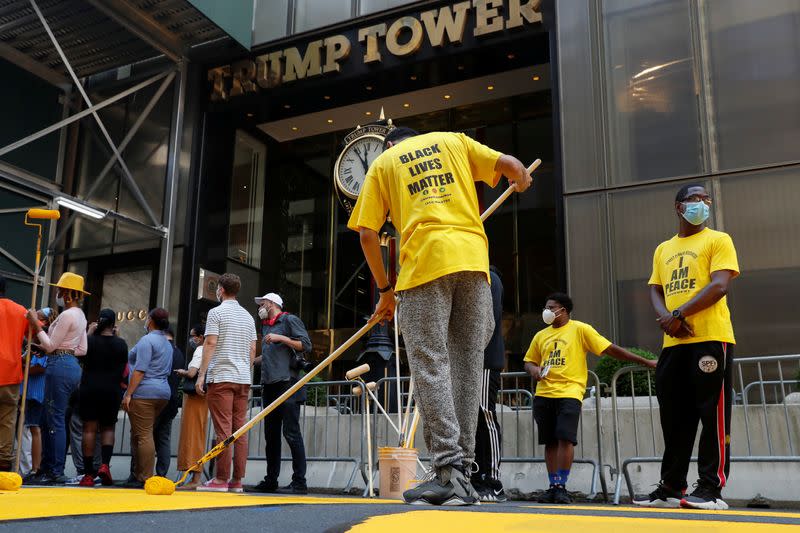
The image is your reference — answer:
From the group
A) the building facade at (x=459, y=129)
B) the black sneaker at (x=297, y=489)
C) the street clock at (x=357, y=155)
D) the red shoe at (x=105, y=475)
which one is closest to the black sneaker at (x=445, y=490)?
the black sneaker at (x=297, y=489)

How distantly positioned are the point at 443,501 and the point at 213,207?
13200 mm

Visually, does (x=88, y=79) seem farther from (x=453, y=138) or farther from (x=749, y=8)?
(x=453, y=138)

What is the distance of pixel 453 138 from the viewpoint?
3.79 m

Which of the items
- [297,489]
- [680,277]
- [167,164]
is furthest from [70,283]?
[167,164]

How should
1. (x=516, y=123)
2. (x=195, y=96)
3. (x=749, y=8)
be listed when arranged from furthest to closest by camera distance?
(x=516, y=123)
(x=195, y=96)
(x=749, y=8)

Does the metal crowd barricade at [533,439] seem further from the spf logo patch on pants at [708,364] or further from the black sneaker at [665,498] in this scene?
the spf logo patch on pants at [708,364]

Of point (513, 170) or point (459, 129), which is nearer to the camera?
point (513, 170)

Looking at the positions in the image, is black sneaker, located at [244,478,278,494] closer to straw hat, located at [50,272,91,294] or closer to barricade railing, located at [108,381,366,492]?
barricade railing, located at [108,381,366,492]

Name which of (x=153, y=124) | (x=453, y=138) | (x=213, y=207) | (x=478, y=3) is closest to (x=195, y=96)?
(x=153, y=124)

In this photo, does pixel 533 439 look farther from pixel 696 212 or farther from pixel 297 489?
pixel 696 212

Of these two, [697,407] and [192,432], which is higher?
[697,407]

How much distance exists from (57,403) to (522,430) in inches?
183

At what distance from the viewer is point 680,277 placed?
4.58 metres

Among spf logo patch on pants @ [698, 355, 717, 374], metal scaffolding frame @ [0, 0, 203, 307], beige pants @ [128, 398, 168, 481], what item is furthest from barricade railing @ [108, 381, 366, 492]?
metal scaffolding frame @ [0, 0, 203, 307]
